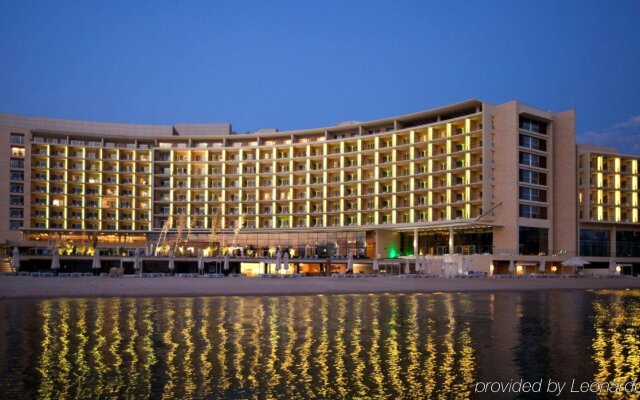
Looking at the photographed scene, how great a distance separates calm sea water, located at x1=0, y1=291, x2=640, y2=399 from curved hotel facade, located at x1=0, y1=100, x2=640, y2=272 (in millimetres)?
62185

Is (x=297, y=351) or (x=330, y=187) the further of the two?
(x=330, y=187)

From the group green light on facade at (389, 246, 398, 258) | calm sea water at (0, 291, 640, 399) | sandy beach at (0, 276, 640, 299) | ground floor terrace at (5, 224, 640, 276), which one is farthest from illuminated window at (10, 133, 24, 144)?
calm sea water at (0, 291, 640, 399)

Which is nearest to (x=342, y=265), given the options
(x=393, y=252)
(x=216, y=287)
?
(x=393, y=252)

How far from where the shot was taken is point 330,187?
114 metres

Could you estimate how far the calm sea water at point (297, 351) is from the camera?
46.7 ft

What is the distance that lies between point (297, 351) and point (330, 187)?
95.5 metres

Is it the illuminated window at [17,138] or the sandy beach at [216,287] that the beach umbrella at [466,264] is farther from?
the illuminated window at [17,138]

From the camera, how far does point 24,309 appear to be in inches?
1248

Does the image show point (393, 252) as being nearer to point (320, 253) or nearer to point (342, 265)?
point (342, 265)

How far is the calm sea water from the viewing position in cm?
1424

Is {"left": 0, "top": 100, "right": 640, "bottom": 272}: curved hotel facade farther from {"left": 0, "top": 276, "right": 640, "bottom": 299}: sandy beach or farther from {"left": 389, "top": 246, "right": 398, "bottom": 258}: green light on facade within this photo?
{"left": 0, "top": 276, "right": 640, "bottom": 299}: sandy beach

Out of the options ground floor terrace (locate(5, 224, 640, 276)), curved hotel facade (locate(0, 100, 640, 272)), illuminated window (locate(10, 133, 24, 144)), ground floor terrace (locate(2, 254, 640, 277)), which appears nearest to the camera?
ground floor terrace (locate(2, 254, 640, 277))

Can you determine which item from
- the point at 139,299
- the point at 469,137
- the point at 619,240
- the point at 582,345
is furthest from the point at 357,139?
the point at 582,345

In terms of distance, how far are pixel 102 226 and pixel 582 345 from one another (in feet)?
377
